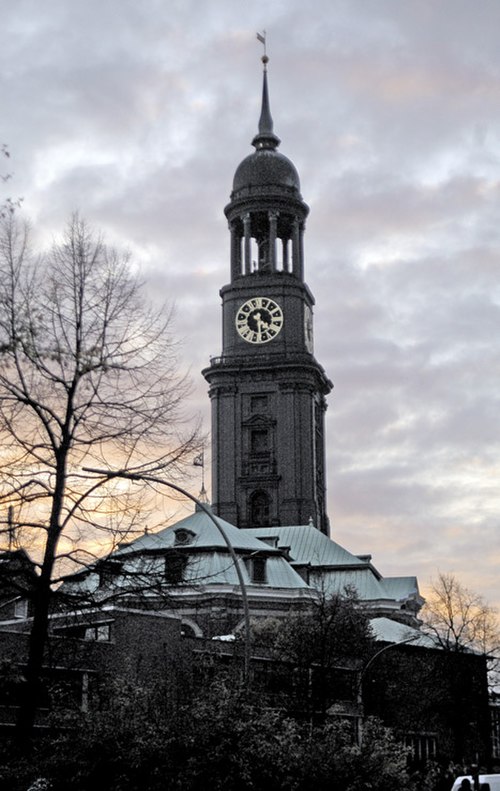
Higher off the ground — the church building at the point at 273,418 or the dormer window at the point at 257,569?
the church building at the point at 273,418

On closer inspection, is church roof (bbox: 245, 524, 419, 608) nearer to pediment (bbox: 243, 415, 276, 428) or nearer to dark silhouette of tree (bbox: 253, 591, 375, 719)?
pediment (bbox: 243, 415, 276, 428)

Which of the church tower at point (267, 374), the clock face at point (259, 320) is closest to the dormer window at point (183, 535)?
the church tower at point (267, 374)

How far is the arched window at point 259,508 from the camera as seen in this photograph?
10238 centimetres

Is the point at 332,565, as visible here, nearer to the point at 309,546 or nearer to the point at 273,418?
the point at 309,546

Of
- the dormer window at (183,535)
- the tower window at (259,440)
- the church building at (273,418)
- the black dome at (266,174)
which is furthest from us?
the black dome at (266,174)

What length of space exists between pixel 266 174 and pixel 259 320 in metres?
13.1

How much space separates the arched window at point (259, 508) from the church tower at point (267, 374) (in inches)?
3.1

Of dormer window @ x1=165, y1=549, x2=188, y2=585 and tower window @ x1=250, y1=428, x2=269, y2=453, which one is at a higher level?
tower window @ x1=250, y1=428, x2=269, y2=453

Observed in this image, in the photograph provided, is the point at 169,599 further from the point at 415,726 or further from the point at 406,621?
the point at 406,621

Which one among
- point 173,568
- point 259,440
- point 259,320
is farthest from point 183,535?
point 173,568

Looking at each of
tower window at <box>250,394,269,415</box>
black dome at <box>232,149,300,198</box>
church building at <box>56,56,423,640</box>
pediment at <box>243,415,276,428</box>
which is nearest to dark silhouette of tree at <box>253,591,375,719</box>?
church building at <box>56,56,423,640</box>

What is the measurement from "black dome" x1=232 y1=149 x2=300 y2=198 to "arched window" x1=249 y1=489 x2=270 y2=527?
86.5ft

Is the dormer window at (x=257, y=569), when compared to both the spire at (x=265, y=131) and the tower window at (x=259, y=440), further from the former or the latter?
the spire at (x=265, y=131)

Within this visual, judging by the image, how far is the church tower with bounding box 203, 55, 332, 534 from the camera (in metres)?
103
